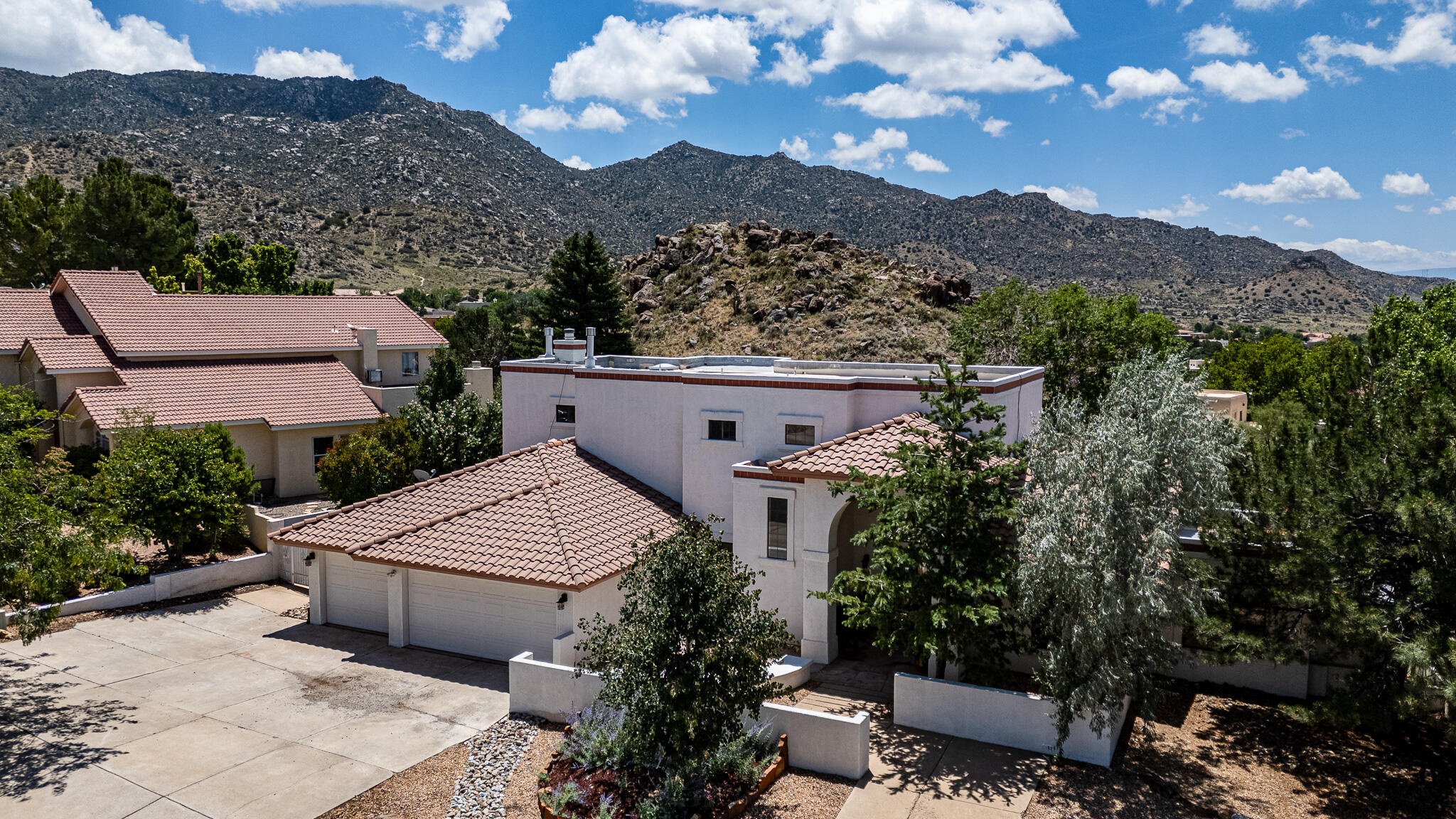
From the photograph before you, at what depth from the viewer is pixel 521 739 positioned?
1521 cm

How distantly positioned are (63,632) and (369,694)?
9077 millimetres

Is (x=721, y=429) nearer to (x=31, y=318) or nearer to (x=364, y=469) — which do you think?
(x=364, y=469)

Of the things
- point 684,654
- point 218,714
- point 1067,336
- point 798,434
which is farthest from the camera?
point 1067,336

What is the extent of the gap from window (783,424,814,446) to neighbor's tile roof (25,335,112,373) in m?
27.5

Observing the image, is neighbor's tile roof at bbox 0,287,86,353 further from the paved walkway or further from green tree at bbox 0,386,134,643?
the paved walkway

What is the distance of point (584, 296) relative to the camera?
53.9m

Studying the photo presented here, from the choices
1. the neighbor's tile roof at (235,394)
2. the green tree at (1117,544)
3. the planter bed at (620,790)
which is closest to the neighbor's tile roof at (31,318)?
the neighbor's tile roof at (235,394)

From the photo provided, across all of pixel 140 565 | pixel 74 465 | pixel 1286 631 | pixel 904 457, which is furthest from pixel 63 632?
pixel 1286 631

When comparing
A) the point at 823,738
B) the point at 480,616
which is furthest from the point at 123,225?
the point at 823,738

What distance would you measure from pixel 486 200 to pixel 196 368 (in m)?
79.2

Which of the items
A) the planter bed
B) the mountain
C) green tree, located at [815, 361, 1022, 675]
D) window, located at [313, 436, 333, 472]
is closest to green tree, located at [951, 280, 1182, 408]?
green tree, located at [815, 361, 1022, 675]

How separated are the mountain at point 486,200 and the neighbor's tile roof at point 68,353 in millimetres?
52048

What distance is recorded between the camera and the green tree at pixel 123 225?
48156mm

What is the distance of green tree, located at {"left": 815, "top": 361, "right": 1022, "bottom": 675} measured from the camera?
14.7 metres
